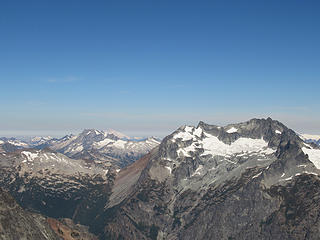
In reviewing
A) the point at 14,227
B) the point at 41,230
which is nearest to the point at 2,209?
the point at 14,227

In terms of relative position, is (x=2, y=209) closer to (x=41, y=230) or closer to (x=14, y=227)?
(x=14, y=227)

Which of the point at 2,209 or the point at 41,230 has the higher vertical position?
the point at 2,209

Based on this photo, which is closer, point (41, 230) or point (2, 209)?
point (2, 209)

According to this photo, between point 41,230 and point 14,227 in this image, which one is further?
point 41,230
